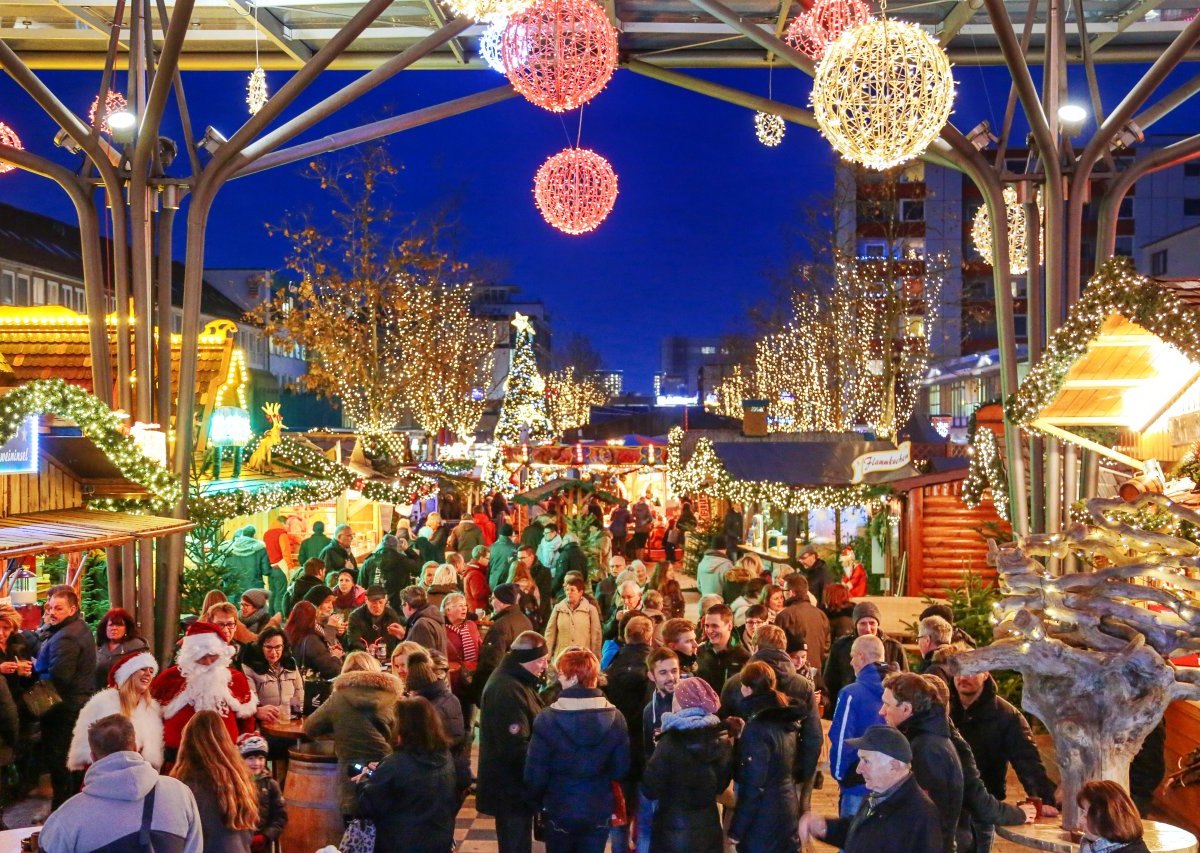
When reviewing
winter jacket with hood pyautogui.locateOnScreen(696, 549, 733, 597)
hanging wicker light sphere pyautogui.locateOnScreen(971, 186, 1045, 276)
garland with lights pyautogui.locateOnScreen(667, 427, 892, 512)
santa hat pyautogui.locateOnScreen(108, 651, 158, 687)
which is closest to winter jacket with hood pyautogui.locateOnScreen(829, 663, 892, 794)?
santa hat pyautogui.locateOnScreen(108, 651, 158, 687)

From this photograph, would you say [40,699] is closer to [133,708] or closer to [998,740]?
[133,708]

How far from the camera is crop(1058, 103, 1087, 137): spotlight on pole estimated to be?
442 inches

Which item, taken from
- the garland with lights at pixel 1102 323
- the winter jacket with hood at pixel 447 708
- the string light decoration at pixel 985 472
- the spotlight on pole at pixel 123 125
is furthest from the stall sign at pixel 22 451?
the string light decoration at pixel 985 472

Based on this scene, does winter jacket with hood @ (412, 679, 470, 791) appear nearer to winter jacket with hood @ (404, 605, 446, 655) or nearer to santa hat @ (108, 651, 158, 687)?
santa hat @ (108, 651, 158, 687)

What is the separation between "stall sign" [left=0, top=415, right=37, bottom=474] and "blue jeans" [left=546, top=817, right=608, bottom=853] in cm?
538

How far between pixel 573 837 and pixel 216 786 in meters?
1.97

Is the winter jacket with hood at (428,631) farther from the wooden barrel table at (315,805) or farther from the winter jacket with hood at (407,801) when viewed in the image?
the winter jacket with hood at (407,801)

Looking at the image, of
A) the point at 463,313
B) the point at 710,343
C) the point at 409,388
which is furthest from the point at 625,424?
the point at 710,343

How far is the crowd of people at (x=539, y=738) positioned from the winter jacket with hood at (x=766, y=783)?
0.01 m

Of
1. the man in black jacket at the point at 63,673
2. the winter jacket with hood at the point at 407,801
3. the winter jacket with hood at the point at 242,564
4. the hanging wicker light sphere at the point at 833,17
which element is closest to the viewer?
the winter jacket with hood at the point at 407,801

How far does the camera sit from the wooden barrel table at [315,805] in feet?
22.7

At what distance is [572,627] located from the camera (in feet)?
34.1

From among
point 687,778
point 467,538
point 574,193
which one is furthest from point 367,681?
point 467,538

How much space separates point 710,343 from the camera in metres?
183
